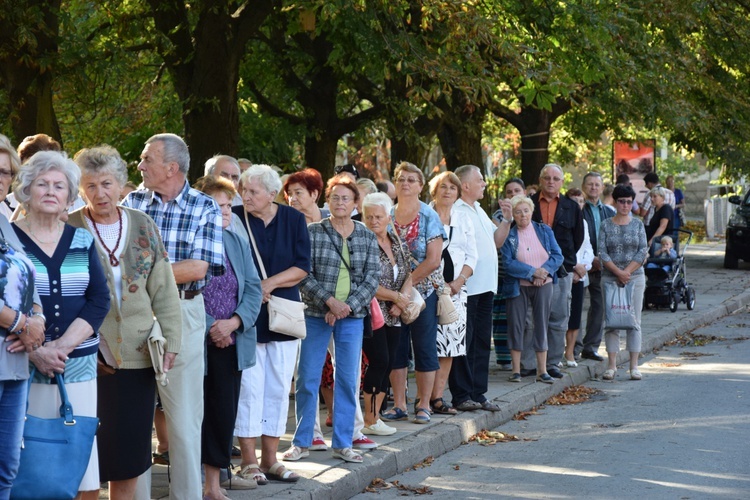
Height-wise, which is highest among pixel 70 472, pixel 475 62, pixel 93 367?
pixel 475 62

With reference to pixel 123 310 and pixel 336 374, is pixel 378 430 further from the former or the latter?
pixel 123 310

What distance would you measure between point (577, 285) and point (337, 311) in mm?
5635

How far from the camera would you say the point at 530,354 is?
39.1ft

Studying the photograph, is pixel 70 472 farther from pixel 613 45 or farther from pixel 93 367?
pixel 613 45

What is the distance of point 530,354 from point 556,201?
1600mm

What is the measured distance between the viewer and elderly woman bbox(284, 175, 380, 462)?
7.69m

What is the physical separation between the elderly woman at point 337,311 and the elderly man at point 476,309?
2138 mm

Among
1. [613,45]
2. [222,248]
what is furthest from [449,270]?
[613,45]

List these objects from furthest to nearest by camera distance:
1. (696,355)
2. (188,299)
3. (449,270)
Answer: (696,355), (449,270), (188,299)

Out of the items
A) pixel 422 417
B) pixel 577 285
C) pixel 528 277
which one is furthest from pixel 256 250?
pixel 577 285

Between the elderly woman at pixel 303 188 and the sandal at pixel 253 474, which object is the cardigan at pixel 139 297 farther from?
the elderly woman at pixel 303 188

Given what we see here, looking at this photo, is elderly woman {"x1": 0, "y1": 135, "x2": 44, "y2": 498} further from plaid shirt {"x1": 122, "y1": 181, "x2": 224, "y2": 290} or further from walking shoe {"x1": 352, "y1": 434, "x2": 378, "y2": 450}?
walking shoe {"x1": 352, "y1": 434, "x2": 378, "y2": 450}

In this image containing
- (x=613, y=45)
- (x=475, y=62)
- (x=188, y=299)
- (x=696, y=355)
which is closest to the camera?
(x=188, y=299)

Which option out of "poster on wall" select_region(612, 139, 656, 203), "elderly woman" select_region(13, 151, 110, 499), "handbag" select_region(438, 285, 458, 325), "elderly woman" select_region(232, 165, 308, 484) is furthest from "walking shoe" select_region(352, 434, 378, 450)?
"poster on wall" select_region(612, 139, 656, 203)
